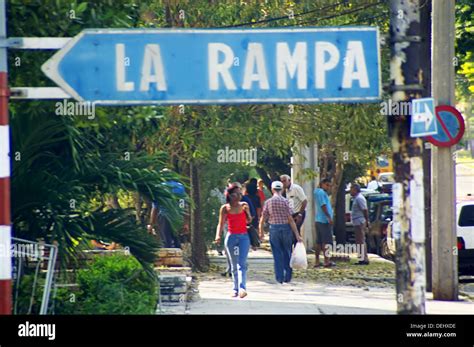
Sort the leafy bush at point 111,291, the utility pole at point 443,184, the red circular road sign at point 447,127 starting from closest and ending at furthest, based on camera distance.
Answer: the leafy bush at point 111,291 < the red circular road sign at point 447,127 < the utility pole at point 443,184

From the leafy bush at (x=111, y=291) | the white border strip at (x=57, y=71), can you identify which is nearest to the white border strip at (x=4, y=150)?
the white border strip at (x=57, y=71)

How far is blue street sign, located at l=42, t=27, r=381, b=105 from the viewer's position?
9.46 m

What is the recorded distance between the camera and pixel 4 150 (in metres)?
9.49

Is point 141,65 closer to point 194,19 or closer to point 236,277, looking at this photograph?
point 236,277

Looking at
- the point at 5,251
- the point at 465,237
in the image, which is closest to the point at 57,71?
the point at 5,251

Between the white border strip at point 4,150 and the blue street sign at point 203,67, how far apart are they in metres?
0.60

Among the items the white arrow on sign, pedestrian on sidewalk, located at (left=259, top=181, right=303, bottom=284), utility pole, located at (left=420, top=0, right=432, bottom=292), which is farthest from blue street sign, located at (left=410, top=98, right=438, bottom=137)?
pedestrian on sidewalk, located at (left=259, top=181, right=303, bottom=284)

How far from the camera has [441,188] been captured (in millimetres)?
16609

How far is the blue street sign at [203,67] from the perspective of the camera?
9.46 meters

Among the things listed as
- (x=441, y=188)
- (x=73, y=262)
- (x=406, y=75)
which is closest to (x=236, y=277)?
(x=441, y=188)
